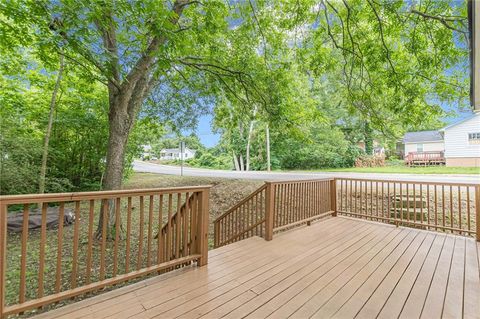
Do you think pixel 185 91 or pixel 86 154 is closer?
pixel 185 91

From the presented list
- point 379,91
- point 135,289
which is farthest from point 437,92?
point 135,289

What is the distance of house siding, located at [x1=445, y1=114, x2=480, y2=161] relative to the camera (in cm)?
1191

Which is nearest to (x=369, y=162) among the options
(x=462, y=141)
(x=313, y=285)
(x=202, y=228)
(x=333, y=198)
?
(x=462, y=141)

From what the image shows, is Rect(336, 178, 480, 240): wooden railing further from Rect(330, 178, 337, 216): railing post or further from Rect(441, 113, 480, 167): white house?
Rect(441, 113, 480, 167): white house

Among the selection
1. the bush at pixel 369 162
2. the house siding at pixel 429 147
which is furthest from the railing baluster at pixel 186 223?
the house siding at pixel 429 147

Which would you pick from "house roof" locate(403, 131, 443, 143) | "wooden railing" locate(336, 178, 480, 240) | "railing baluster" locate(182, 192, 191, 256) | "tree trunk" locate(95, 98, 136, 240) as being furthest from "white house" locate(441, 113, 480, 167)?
"tree trunk" locate(95, 98, 136, 240)

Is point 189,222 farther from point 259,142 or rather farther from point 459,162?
point 259,142

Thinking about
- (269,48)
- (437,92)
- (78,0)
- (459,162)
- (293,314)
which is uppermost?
(269,48)

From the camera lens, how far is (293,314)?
1.84 m

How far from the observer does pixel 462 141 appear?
1278 centimetres

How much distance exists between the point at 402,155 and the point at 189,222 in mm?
22417

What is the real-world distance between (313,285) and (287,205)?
186cm

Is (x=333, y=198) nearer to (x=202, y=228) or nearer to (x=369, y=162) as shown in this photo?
(x=202, y=228)

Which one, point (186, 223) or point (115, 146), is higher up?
point (115, 146)
